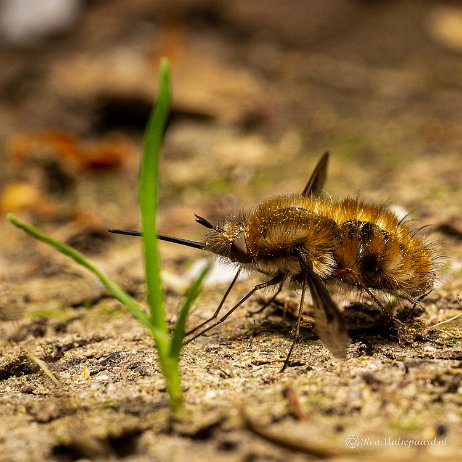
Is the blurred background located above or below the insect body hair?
above

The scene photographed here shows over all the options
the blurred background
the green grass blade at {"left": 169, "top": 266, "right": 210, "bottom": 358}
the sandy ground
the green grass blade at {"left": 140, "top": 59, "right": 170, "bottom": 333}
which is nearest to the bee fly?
the sandy ground

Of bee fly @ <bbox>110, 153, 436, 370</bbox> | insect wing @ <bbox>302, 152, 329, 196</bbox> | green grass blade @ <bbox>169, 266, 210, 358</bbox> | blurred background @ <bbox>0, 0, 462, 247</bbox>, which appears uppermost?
blurred background @ <bbox>0, 0, 462, 247</bbox>

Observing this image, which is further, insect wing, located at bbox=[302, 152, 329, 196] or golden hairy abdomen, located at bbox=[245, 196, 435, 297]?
insect wing, located at bbox=[302, 152, 329, 196]

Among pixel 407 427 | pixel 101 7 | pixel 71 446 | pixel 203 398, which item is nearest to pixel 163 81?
pixel 203 398

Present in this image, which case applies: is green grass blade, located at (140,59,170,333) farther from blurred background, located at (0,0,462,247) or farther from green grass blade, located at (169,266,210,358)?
blurred background, located at (0,0,462,247)

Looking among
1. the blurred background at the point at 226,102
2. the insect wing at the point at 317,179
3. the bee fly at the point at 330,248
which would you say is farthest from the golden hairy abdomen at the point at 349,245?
the blurred background at the point at 226,102

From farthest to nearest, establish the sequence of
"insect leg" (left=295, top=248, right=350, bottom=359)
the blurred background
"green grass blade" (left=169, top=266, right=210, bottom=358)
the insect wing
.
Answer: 1. the blurred background
2. the insect wing
3. "insect leg" (left=295, top=248, right=350, bottom=359)
4. "green grass blade" (left=169, top=266, right=210, bottom=358)

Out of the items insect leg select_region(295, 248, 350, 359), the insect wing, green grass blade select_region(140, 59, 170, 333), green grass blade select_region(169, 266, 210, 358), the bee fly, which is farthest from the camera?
the insect wing
